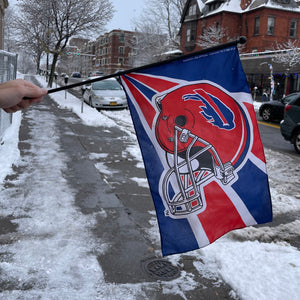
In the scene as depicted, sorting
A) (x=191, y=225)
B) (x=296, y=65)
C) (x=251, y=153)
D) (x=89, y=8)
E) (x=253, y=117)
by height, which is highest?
(x=89, y=8)

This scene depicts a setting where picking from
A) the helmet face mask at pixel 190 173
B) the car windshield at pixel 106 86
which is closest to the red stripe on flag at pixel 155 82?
the helmet face mask at pixel 190 173

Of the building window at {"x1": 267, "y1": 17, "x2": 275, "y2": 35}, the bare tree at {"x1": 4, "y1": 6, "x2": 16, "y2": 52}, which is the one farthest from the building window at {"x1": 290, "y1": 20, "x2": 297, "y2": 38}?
the bare tree at {"x1": 4, "y1": 6, "x2": 16, "y2": 52}

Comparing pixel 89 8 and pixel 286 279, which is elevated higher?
pixel 89 8

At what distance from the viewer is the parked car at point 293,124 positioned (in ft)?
34.7

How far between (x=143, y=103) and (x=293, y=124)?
8.98 m

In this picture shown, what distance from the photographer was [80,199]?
5.71 metres

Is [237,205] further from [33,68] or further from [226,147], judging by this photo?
Result: [33,68]

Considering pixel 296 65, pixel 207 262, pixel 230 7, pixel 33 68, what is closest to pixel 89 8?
pixel 296 65

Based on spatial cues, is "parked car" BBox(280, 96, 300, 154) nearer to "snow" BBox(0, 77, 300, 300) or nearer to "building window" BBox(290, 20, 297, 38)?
"snow" BBox(0, 77, 300, 300)

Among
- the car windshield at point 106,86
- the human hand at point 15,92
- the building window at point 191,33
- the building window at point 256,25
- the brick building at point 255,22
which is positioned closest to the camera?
the human hand at point 15,92

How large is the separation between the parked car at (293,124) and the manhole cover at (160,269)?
26.0 ft

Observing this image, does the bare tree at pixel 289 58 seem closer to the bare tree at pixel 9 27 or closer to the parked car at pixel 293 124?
the parked car at pixel 293 124

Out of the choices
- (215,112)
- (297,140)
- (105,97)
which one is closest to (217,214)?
(215,112)

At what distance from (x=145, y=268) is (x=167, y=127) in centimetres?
179
